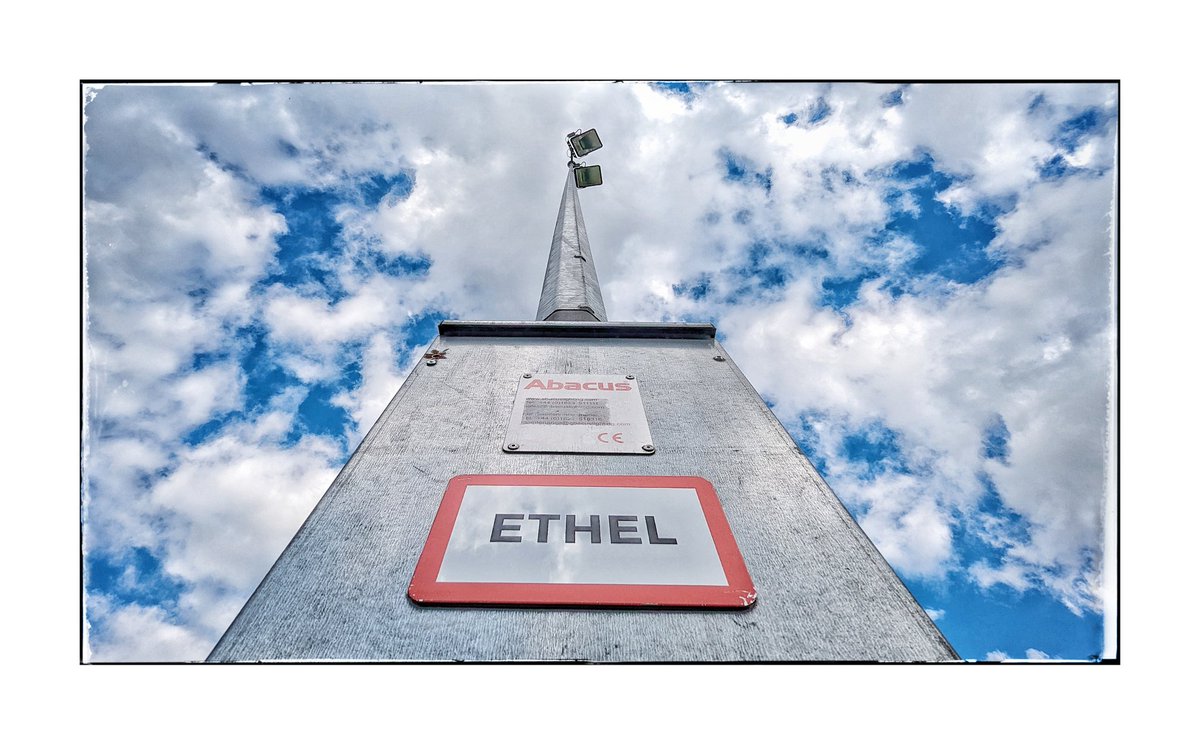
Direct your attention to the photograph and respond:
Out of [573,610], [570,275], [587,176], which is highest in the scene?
[587,176]

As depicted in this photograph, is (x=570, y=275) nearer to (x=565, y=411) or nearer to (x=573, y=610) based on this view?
(x=565, y=411)

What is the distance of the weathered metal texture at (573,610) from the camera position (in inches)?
41.3

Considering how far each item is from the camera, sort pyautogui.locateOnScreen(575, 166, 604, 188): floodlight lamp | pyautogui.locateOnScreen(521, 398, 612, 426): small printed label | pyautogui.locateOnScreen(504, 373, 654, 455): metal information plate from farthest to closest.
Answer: pyautogui.locateOnScreen(575, 166, 604, 188): floodlight lamp
pyautogui.locateOnScreen(521, 398, 612, 426): small printed label
pyautogui.locateOnScreen(504, 373, 654, 455): metal information plate

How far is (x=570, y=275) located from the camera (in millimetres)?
3742

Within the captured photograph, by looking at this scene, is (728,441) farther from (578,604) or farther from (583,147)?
(583,147)

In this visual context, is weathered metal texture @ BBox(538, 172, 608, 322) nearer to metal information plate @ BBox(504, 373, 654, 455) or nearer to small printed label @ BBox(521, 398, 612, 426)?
Answer: metal information plate @ BBox(504, 373, 654, 455)

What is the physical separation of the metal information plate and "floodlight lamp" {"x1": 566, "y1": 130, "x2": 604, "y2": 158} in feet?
11.5

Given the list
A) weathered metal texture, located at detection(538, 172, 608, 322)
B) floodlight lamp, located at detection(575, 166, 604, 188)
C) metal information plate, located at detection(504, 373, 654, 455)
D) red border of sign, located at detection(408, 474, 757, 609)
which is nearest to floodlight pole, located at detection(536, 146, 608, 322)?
weathered metal texture, located at detection(538, 172, 608, 322)

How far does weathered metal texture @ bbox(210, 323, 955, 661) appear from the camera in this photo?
1.05 metres

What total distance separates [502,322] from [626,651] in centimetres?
170

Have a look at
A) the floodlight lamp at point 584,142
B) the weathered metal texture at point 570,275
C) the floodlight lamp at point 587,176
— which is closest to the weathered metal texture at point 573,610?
the weathered metal texture at point 570,275

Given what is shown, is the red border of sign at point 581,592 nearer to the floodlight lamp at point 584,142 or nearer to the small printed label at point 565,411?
the small printed label at point 565,411

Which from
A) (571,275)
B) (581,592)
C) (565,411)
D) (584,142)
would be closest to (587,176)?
(584,142)

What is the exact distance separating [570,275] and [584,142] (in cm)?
191
